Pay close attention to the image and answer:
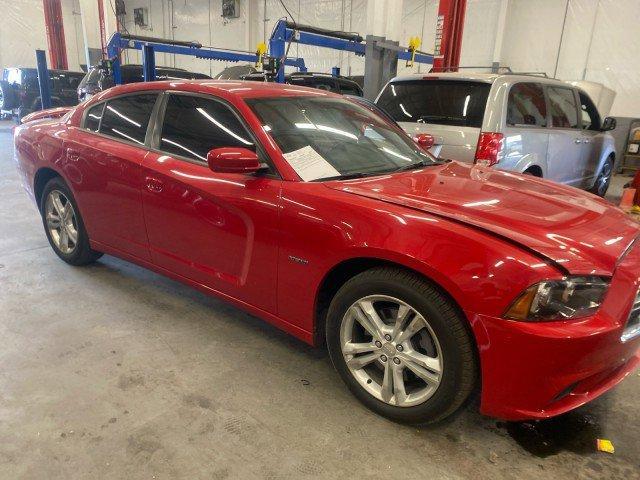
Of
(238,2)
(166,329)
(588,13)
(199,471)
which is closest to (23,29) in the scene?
(238,2)

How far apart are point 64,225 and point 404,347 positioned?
283 centimetres

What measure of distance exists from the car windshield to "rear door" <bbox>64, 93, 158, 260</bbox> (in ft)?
2.91

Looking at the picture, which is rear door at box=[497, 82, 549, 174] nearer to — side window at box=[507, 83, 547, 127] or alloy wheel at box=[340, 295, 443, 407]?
side window at box=[507, 83, 547, 127]

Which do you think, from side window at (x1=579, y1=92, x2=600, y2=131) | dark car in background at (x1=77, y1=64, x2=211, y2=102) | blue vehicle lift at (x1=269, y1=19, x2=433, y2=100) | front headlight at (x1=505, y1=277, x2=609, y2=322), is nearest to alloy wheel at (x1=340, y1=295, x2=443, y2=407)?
front headlight at (x1=505, y1=277, x2=609, y2=322)

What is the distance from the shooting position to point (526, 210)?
1.97 metres

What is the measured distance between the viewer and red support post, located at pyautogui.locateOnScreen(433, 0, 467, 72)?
7.80 metres

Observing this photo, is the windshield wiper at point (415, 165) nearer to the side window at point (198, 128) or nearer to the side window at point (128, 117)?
the side window at point (198, 128)

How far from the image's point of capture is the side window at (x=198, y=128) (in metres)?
2.41

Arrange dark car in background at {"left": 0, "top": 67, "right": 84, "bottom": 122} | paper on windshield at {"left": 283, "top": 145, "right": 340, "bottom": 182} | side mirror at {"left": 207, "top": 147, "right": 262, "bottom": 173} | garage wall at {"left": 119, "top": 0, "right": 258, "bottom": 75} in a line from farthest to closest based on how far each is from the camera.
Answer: garage wall at {"left": 119, "top": 0, "right": 258, "bottom": 75}
dark car in background at {"left": 0, "top": 67, "right": 84, "bottom": 122}
paper on windshield at {"left": 283, "top": 145, "right": 340, "bottom": 182}
side mirror at {"left": 207, "top": 147, "right": 262, "bottom": 173}

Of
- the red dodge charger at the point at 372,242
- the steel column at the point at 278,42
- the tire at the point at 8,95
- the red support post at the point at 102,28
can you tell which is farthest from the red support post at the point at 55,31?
the red dodge charger at the point at 372,242

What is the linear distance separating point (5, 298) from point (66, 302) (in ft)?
1.39

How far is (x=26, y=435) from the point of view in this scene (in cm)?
188

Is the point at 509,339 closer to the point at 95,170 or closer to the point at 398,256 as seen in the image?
the point at 398,256

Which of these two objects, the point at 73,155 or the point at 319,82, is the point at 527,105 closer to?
the point at 73,155
